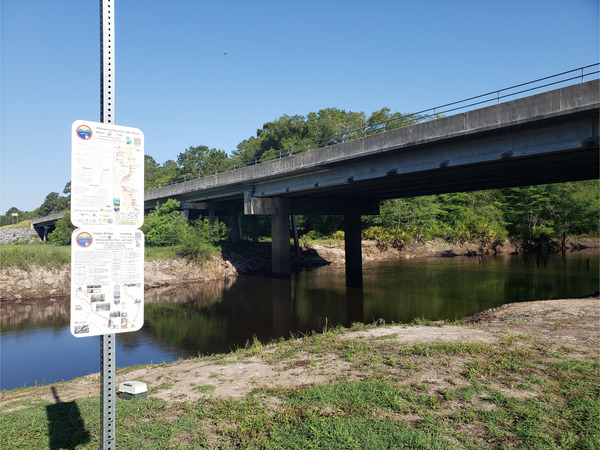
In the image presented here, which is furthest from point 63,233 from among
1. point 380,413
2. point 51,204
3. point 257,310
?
point 51,204

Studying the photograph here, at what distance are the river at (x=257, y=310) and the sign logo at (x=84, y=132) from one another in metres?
12.3

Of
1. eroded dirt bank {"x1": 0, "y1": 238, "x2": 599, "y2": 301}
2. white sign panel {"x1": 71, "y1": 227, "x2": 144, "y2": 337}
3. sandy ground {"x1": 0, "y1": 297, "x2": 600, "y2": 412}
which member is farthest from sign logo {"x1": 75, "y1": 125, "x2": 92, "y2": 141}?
eroded dirt bank {"x1": 0, "y1": 238, "x2": 599, "y2": 301}

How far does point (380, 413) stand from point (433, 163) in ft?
52.6

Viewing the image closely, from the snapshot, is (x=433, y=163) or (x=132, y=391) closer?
(x=132, y=391)

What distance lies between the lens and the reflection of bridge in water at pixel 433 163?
603 inches

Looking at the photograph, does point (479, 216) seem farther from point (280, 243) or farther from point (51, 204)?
point (51, 204)

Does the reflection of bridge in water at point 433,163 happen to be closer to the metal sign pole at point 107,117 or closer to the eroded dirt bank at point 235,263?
the eroded dirt bank at point 235,263

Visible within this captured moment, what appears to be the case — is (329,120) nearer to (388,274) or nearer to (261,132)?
(261,132)

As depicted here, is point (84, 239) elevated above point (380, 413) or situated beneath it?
elevated above

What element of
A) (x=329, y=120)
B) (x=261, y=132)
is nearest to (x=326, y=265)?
(x=329, y=120)

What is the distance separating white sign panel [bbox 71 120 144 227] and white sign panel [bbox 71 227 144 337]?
148mm

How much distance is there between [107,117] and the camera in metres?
4.21

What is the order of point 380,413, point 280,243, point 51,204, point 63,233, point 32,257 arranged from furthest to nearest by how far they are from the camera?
point 51,204 < point 63,233 < point 280,243 < point 32,257 < point 380,413

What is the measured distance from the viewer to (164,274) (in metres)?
36.1
